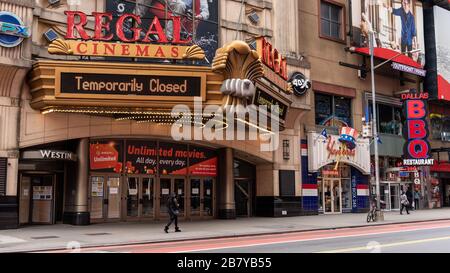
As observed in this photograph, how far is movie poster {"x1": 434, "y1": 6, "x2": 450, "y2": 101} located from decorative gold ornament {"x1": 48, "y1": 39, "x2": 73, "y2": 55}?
3078 cm

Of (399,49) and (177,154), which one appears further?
(399,49)

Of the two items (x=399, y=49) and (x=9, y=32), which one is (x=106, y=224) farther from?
(x=399, y=49)

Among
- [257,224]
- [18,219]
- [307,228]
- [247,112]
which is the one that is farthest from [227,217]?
[18,219]

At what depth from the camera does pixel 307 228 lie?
2348 centimetres

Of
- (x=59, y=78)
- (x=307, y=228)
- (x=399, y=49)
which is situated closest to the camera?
(x=59, y=78)

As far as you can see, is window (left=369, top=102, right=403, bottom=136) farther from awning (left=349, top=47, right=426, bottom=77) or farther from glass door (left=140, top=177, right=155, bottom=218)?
glass door (left=140, top=177, right=155, bottom=218)

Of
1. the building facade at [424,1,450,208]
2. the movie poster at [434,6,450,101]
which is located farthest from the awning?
the movie poster at [434,6,450,101]

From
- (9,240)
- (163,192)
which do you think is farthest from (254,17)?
(9,240)

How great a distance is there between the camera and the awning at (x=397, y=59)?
36.1m

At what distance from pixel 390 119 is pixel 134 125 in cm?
2238

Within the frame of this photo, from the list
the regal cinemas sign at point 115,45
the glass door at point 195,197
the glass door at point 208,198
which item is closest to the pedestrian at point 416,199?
the glass door at point 208,198

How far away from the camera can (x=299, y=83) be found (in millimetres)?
31766

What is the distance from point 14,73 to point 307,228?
1433 centimetres

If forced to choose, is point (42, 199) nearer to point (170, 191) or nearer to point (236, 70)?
point (170, 191)
